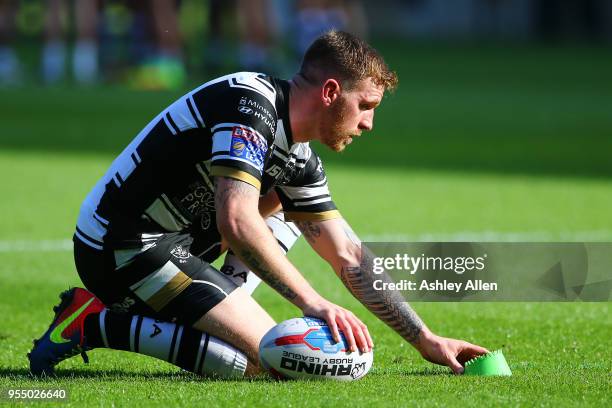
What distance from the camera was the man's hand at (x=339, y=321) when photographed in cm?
457

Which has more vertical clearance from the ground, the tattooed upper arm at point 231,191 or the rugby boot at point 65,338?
the tattooed upper arm at point 231,191

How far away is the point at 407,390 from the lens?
15.1 feet

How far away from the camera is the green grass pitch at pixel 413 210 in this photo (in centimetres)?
466

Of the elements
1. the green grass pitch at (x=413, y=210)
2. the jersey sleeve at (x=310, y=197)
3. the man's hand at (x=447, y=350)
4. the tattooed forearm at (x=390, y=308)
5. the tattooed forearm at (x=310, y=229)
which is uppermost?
the jersey sleeve at (x=310, y=197)

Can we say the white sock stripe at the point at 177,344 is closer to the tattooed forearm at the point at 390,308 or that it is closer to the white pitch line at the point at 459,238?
the tattooed forearm at the point at 390,308

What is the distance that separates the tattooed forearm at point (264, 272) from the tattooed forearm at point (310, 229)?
0.92 metres

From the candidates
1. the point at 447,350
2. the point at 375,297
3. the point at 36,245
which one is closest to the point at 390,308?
the point at 375,297

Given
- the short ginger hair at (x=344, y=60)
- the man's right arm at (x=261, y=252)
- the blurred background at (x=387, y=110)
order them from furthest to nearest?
1. the blurred background at (x=387, y=110)
2. the short ginger hair at (x=344, y=60)
3. the man's right arm at (x=261, y=252)

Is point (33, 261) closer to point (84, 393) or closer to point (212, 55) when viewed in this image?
point (84, 393)

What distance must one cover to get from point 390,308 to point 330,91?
994 mm

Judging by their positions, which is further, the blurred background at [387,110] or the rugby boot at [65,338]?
the blurred background at [387,110]

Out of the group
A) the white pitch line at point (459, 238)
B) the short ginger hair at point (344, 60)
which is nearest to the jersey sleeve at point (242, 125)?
the short ginger hair at point (344, 60)

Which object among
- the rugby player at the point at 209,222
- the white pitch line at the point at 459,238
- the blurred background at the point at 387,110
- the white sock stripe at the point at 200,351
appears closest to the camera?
the rugby player at the point at 209,222

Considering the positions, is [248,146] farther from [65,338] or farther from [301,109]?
[65,338]
